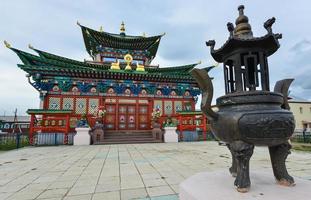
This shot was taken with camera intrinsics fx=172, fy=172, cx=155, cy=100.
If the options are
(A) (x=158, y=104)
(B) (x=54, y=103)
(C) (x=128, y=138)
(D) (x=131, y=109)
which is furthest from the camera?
(A) (x=158, y=104)

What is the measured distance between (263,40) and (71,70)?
542 inches

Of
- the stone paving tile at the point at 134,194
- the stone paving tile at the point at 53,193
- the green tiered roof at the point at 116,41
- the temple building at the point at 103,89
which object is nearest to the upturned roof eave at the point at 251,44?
the stone paving tile at the point at 134,194

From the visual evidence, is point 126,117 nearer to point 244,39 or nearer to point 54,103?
point 54,103

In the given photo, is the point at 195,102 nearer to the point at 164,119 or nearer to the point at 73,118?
the point at 164,119

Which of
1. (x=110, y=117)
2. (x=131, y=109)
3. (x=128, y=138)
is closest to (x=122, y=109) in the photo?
(x=131, y=109)

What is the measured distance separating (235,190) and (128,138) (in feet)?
37.0

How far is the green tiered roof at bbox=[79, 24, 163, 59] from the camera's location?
1703 centimetres

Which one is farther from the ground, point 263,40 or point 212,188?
point 263,40

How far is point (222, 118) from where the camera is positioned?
2.16 m

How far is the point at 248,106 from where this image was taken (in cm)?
207

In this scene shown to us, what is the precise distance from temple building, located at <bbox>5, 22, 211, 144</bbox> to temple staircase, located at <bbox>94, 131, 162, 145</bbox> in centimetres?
98

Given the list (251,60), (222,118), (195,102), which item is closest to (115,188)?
(222,118)

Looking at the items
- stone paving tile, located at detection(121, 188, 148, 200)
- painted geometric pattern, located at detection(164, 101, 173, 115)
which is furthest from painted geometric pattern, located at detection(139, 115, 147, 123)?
stone paving tile, located at detection(121, 188, 148, 200)

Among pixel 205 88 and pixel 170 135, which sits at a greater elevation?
pixel 205 88
